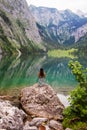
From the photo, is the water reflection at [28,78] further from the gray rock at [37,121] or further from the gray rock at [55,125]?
the gray rock at [55,125]

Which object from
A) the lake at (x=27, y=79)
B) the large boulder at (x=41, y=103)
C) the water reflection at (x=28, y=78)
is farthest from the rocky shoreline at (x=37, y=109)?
the water reflection at (x=28, y=78)

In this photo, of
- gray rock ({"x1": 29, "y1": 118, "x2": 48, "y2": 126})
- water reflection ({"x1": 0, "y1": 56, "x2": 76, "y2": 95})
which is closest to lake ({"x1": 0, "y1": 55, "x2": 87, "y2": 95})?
water reflection ({"x1": 0, "y1": 56, "x2": 76, "y2": 95})

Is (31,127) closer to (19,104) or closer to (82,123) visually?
(82,123)

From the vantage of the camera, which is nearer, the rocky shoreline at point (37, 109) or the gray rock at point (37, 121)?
the rocky shoreline at point (37, 109)

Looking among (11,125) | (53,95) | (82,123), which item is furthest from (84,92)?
(11,125)

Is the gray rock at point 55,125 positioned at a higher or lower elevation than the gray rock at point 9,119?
lower

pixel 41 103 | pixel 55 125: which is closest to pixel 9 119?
pixel 55 125

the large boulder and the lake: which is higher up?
the large boulder

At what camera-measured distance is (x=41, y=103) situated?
35531 millimetres

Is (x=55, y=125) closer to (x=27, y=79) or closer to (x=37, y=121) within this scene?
(x=37, y=121)

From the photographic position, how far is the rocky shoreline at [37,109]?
2999 cm

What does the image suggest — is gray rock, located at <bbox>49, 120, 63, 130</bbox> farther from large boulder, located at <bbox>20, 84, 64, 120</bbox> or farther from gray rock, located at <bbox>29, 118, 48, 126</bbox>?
large boulder, located at <bbox>20, 84, 64, 120</bbox>

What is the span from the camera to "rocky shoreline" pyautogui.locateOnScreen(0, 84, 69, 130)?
1181 inches

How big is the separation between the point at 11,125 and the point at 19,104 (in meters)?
10.9
